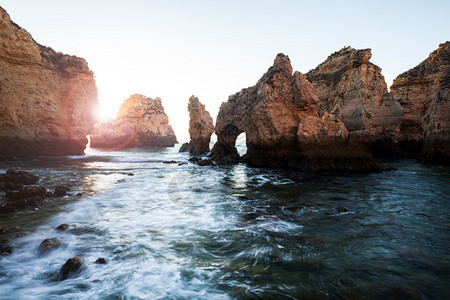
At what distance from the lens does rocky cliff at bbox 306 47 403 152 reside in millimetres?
21844

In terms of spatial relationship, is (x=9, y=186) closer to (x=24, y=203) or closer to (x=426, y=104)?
(x=24, y=203)

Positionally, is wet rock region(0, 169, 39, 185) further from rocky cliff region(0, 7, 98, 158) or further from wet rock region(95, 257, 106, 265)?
rocky cliff region(0, 7, 98, 158)

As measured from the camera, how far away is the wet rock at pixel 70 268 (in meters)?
3.63

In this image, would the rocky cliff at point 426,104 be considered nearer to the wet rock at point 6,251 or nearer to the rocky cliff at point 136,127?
the wet rock at point 6,251

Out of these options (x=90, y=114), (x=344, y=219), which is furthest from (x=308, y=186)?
(x=90, y=114)

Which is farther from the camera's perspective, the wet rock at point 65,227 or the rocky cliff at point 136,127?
the rocky cliff at point 136,127

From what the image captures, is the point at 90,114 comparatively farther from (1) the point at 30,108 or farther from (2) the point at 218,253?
(2) the point at 218,253

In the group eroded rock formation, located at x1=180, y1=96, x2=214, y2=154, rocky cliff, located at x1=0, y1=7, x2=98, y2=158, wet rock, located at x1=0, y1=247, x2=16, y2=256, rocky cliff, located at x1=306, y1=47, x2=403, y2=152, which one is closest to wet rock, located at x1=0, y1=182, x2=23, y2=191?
wet rock, located at x1=0, y1=247, x2=16, y2=256

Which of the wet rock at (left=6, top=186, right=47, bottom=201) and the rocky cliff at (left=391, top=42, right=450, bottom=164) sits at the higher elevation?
the rocky cliff at (left=391, top=42, right=450, bottom=164)

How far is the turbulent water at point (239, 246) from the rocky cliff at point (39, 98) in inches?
643

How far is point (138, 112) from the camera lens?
59469 mm

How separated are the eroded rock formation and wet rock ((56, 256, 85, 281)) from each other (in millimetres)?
30614

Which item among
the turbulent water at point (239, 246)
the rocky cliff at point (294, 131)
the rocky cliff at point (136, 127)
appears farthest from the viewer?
the rocky cliff at point (136, 127)

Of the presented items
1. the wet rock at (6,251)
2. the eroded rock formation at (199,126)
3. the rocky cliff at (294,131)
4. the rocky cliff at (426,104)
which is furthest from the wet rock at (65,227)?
the eroded rock formation at (199,126)
